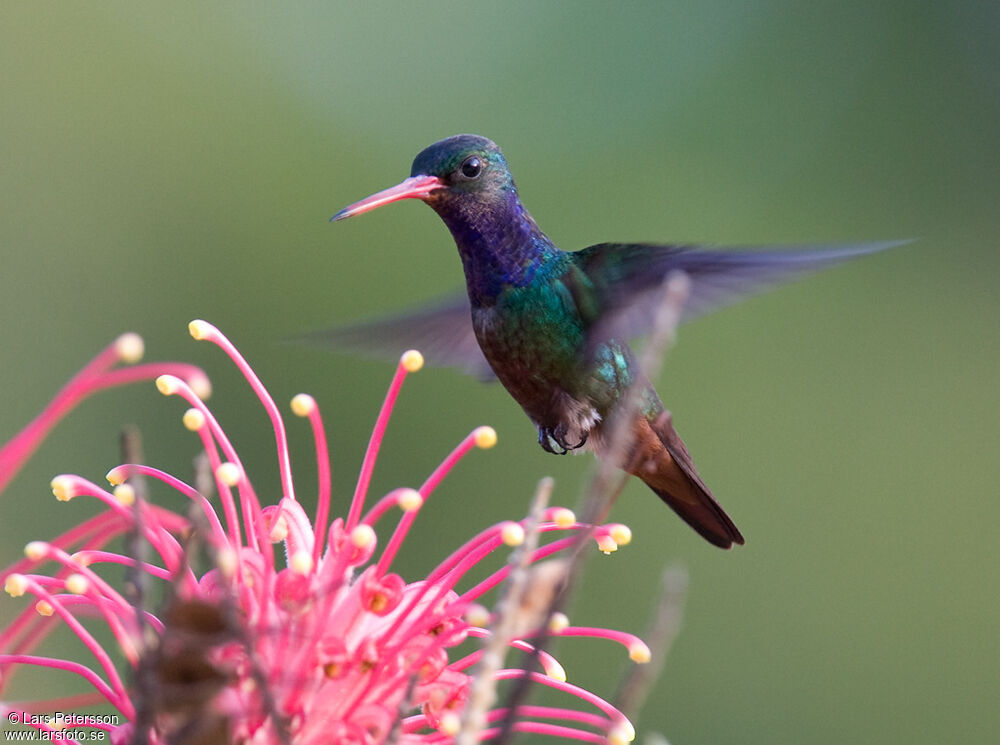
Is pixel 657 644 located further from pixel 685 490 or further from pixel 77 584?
pixel 685 490

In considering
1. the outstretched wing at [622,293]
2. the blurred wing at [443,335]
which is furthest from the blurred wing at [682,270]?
the blurred wing at [443,335]

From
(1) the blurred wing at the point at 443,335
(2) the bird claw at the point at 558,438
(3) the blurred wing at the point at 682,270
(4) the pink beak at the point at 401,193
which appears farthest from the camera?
(1) the blurred wing at the point at 443,335

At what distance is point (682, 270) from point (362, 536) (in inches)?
38.7

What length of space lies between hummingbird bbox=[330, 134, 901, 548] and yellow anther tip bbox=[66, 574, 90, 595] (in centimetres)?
99

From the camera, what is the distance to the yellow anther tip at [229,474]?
1.27 m

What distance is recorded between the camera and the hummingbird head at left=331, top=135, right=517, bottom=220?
213 centimetres

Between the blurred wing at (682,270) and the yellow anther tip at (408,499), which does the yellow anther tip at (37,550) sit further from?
the blurred wing at (682,270)

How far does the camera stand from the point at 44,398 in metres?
4.66

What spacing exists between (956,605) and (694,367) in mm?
1346

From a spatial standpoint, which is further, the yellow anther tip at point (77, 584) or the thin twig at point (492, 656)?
the yellow anther tip at point (77, 584)

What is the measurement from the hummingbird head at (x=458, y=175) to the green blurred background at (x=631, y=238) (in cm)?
249

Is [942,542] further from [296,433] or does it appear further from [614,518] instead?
[296,433]

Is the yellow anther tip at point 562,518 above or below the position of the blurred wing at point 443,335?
below

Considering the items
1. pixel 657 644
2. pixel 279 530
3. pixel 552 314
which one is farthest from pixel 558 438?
pixel 657 644
